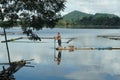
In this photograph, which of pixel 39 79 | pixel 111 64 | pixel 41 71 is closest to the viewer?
pixel 39 79

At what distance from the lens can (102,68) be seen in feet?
102

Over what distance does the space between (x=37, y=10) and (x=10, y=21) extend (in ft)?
4.93

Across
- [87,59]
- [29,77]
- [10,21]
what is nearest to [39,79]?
[29,77]

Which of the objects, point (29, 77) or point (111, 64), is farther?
point (111, 64)

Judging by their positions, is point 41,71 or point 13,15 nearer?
point 13,15

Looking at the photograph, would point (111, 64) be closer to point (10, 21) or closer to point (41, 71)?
point (41, 71)

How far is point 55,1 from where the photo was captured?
675 inches

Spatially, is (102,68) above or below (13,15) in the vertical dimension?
below

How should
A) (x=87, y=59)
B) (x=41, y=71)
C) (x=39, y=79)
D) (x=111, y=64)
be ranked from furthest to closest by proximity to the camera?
(x=87, y=59) → (x=111, y=64) → (x=41, y=71) → (x=39, y=79)

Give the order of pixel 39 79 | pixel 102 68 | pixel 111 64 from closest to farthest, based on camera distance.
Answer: pixel 39 79
pixel 102 68
pixel 111 64

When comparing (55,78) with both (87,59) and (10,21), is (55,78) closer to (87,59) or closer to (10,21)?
(10,21)

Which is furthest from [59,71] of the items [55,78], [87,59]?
[87,59]

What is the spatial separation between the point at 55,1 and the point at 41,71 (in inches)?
513

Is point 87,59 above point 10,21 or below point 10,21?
below
